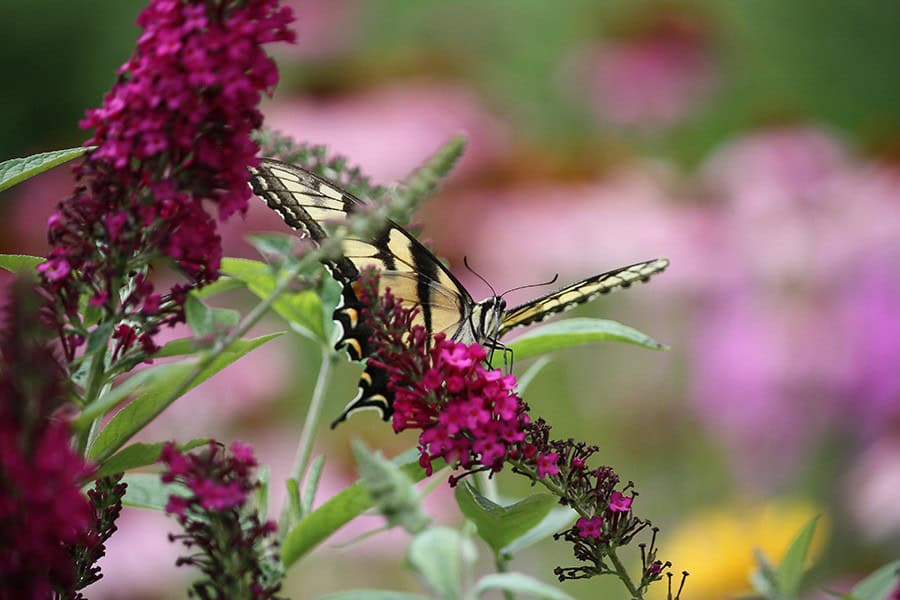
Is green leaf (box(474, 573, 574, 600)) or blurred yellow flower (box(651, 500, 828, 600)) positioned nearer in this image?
green leaf (box(474, 573, 574, 600))

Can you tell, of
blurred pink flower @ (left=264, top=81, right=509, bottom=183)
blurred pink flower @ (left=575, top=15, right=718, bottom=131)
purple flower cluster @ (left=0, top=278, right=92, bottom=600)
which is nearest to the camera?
purple flower cluster @ (left=0, top=278, right=92, bottom=600)

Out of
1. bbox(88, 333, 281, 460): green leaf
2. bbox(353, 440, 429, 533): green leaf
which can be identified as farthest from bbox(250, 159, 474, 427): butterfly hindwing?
bbox(353, 440, 429, 533): green leaf

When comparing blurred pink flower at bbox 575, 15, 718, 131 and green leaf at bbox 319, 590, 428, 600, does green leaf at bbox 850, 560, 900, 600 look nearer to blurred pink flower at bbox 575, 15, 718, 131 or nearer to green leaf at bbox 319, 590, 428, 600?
green leaf at bbox 319, 590, 428, 600

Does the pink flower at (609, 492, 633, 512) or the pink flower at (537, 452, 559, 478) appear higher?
the pink flower at (537, 452, 559, 478)

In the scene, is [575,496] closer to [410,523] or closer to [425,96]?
[410,523]

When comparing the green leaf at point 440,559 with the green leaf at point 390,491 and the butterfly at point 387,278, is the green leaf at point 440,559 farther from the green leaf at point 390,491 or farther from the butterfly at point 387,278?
the butterfly at point 387,278
